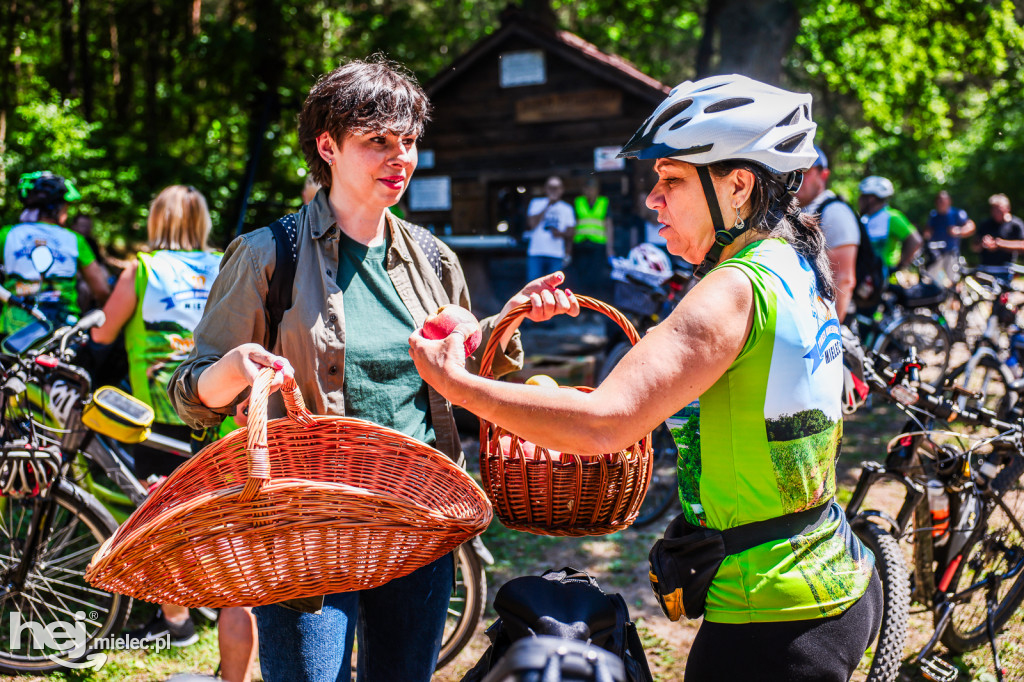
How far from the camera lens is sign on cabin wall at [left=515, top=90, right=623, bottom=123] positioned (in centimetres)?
1090

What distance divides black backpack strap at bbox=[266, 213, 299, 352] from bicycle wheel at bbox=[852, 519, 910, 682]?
2077mm

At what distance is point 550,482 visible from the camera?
1.93m

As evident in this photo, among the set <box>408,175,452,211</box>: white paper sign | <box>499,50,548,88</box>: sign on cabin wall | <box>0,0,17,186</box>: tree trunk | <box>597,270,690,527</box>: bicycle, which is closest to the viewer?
<box>597,270,690,527</box>: bicycle

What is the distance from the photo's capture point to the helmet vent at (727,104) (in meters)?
1.62

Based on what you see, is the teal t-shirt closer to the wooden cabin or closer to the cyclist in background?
the cyclist in background

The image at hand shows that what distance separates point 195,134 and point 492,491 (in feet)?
56.6

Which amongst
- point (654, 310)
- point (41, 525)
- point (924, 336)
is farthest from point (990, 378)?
point (41, 525)

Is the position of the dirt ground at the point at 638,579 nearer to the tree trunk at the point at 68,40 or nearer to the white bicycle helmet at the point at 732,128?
the white bicycle helmet at the point at 732,128

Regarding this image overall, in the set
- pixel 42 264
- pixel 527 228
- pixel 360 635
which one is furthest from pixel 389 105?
pixel 527 228

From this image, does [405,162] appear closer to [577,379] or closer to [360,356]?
[360,356]

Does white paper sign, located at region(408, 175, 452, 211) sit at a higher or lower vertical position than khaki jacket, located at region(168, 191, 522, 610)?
higher

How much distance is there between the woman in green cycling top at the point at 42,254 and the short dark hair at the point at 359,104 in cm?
374

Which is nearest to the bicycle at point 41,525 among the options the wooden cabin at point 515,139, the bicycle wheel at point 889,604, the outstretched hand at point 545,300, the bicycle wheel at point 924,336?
the outstretched hand at point 545,300

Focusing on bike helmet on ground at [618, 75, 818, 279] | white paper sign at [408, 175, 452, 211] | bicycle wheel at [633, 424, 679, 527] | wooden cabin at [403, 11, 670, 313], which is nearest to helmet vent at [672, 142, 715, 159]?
bike helmet on ground at [618, 75, 818, 279]
